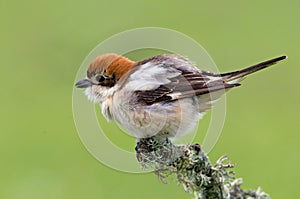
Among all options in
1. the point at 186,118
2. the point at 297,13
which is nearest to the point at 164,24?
the point at 297,13

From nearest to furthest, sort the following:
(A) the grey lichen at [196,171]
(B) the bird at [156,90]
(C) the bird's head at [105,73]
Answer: (A) the grey lichen at [196,171], (B) the bird at [156,90], (C) the bird's head at [105,73]

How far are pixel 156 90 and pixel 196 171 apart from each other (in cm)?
100

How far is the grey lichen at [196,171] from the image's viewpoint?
2611 millimetres

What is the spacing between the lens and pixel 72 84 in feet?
29.8

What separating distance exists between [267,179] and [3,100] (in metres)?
3.81

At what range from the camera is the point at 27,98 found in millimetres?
9547

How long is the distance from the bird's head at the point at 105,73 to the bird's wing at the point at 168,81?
0.06 metres

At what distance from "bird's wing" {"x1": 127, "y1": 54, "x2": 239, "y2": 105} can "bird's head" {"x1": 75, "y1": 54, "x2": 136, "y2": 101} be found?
63mm

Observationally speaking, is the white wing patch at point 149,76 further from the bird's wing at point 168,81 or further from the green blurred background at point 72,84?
the green blurred background at point 72,84

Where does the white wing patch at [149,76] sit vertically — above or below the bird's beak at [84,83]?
above

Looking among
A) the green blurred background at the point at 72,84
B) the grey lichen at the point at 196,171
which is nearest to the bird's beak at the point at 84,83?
the grey lichen at the point at 196,171

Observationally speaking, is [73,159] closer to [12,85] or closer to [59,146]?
[59,146]

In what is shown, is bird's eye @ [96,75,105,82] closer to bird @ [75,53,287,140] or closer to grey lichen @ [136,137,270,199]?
bird @ [75,53,287,140]

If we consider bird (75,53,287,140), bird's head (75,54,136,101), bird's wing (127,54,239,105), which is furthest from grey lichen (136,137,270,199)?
bird's head (75,54,136,101)
